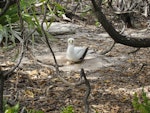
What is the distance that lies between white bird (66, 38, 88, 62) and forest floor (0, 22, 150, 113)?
27cm

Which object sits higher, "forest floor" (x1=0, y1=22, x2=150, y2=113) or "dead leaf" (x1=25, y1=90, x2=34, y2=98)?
"dead leaf" (x1=25, y1=90, x2=34, y2=98)

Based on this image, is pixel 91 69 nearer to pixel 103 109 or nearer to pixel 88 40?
pixel 103 109

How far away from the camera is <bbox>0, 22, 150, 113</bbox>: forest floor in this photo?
143 inches

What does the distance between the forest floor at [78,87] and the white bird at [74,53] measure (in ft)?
0.88

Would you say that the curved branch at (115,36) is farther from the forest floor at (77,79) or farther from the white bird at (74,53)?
the white bird at (74,53)

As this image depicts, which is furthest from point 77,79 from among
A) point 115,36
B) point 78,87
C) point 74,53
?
point 115,36

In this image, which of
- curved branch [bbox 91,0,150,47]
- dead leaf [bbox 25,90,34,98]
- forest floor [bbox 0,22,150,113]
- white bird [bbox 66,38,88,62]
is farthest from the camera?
white bird [bbox 66,38,88,62]

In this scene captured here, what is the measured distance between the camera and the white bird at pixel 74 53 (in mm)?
5089

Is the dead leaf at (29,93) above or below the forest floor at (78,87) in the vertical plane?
above

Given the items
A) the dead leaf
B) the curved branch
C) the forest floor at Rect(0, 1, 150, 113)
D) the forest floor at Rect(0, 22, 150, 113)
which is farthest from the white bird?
the curved branch

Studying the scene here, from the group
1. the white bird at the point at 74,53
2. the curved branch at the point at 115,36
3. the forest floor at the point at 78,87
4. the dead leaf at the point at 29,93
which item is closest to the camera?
the curved branch at the point at 115,36

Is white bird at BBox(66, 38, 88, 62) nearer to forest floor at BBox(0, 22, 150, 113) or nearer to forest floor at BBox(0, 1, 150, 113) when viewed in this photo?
forest floor at BBox(0, 1, 150, 113)

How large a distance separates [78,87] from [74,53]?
3.44ft

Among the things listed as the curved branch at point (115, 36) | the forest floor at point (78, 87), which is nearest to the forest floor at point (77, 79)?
the forest floor at point (78, 87)
